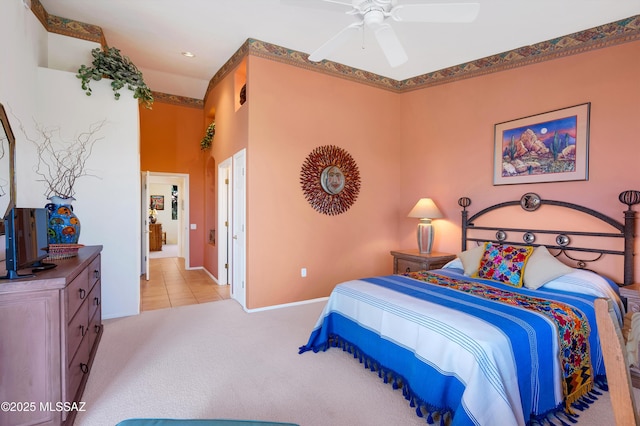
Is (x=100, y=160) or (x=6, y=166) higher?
(x=100, y=160)

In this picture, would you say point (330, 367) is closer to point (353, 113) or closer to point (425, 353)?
point (425, 353)

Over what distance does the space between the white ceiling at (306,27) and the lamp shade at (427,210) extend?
1923 mm

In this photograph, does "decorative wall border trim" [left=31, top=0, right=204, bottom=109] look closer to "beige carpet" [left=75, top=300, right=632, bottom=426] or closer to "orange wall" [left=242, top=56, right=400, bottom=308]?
"orange wall" [left=242, top=56, right=400, bottom=308]

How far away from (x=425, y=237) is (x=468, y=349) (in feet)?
8.59

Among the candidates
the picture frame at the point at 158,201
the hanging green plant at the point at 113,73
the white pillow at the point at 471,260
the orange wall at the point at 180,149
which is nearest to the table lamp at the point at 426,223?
the white pillow at the point at 471,260

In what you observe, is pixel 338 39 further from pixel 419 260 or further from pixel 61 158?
pixel 61 158

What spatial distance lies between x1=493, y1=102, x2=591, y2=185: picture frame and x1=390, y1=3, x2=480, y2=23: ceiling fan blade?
188cm

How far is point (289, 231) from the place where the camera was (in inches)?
165

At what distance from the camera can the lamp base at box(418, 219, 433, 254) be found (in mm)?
4242

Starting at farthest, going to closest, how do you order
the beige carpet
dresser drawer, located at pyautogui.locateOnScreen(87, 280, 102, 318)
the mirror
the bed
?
dresser drawer, located at pyautogui.locateOnScreen(87, 280, 102, 318)
the mirror
the beige carpet
the bed

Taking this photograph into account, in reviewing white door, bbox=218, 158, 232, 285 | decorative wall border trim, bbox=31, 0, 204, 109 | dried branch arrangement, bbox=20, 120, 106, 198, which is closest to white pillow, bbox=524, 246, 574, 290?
white door, bbox=218, 158, 232, 285

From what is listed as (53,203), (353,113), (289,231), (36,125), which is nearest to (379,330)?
(289,231)

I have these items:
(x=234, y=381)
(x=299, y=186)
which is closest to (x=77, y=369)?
(x=234, y=381)

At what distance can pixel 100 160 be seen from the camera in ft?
11.9
